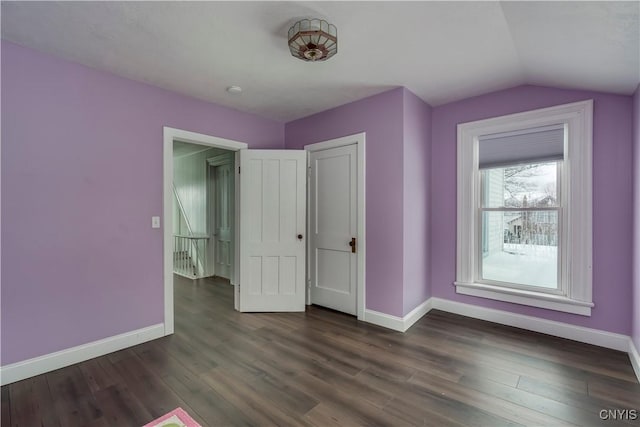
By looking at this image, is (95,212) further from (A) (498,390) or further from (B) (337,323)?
(A) (498,390)

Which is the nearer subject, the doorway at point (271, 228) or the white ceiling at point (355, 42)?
the white ceiling at point (355, 42)

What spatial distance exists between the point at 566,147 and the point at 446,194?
1.22 metres

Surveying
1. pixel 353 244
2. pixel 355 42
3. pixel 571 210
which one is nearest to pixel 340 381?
pixel 353 244

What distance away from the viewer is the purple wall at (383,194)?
124 inches

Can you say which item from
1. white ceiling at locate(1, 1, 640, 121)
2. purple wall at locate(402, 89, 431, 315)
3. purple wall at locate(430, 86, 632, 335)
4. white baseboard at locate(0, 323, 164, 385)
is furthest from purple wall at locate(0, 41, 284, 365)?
purple wall at locate(430, 86, 632, 335)

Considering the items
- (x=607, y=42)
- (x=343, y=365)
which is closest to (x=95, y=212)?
(x=343, y=365)

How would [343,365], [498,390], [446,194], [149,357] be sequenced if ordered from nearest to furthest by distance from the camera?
[498,390] → [343,365] → [149,357] → [446,194]

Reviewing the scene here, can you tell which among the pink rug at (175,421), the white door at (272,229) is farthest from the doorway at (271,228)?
the pink rug at (175,421)

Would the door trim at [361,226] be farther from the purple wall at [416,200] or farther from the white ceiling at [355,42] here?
the white ceiling at [355,42]

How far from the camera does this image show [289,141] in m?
4.27

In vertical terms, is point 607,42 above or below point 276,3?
below

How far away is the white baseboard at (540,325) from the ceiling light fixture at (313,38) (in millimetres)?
Answer: 3144

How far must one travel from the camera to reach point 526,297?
10.1 feet

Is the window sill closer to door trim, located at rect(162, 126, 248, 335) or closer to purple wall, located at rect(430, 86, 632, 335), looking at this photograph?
purple wall, located at rect(430, 86, 632, 335)
